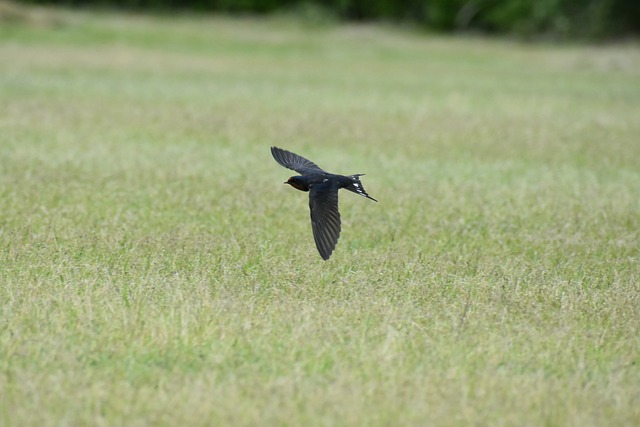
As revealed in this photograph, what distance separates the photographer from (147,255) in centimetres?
724

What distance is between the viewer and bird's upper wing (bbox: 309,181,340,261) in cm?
672

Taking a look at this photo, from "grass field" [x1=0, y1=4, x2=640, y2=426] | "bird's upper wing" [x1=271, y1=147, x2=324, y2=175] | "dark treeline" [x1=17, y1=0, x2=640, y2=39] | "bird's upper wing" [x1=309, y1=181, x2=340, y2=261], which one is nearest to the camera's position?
"grass field" [x1=0, y1=4, x2=640, y2=426]

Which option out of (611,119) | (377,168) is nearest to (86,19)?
(611,119)

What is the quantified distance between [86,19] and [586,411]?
121ft

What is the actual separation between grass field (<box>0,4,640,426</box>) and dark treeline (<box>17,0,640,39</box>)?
2144 centimetres

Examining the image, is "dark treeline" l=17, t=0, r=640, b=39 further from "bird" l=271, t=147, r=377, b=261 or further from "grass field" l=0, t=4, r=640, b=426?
"bird" l=271, t=147, r=377, b=261

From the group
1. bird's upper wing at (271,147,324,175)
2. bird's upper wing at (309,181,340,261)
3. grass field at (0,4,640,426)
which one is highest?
bird's upper wing at (271,147,324,175)

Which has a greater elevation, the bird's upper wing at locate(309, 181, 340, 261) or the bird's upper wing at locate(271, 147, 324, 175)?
the bird's upper wing at locate(271, 147, 324, 175)

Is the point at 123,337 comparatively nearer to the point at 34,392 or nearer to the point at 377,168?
the point at 34,392

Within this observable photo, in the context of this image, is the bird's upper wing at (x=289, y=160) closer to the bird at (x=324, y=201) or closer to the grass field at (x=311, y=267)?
the bird at (x=324, y=201)

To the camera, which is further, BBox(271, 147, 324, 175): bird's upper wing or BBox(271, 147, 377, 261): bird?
BBox(271, 147, 324, 175): bird's upper wing

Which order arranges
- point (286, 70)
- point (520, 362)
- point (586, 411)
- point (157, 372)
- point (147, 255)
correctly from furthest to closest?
point (286, 70), point (147, 255), point (520, 362), point (157, 372), point (586, 411)

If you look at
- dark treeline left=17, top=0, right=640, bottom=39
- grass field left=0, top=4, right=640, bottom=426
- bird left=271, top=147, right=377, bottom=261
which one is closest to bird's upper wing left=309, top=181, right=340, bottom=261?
bird left=271, top=147, right=377, bottom=261

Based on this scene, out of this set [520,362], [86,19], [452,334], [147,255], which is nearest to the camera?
[520,362]
